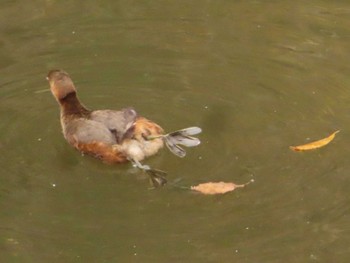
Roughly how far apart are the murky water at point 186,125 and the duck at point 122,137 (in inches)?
3.1

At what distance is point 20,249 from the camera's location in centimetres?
571

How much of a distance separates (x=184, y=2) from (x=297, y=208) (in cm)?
310

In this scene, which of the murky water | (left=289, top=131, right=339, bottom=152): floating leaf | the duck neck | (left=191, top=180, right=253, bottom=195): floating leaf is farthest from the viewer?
the duck neck

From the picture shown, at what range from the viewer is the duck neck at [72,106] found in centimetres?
666

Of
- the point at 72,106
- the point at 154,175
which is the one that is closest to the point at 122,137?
the point at 154,175

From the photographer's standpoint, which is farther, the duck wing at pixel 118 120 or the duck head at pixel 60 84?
the duck head at pixel 60 84

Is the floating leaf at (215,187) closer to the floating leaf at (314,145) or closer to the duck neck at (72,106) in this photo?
the floating leaf at (314,145)

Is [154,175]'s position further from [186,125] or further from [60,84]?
[60,84]

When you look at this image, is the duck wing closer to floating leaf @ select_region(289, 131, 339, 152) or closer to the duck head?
the duck head

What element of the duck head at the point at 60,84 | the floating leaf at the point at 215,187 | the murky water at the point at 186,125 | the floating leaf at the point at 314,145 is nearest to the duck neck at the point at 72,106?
the duck head at the point at 60,84

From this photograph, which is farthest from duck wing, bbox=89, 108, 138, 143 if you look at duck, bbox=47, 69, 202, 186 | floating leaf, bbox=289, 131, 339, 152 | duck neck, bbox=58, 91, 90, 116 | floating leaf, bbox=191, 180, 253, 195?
floating leaf, bbox=289, 131, 339, 152

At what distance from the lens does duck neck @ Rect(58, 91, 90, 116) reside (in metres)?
6.66

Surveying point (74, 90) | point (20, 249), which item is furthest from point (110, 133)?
point (20, 249)

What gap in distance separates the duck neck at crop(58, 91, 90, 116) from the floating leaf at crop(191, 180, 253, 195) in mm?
→ 1007
